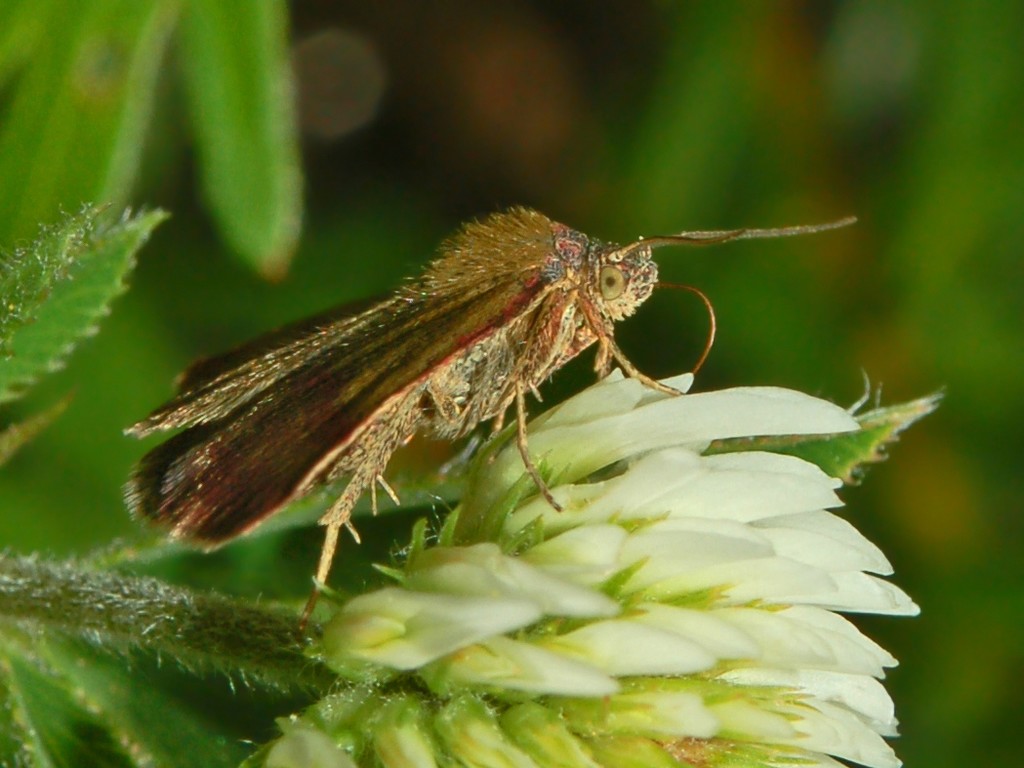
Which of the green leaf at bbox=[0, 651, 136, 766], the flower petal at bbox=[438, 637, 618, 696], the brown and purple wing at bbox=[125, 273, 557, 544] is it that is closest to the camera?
the flower petal at bbox=[438, 637, 618, 696]

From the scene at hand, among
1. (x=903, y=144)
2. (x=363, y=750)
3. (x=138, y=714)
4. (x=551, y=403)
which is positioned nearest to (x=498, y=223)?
(x=551, y=403)

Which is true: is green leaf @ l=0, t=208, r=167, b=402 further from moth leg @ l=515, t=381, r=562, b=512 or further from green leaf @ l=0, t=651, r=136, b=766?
moth leg @ l=515, t=381, r=562, b=512

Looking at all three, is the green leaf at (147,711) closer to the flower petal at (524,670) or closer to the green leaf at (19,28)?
the flower petal at (524,670)

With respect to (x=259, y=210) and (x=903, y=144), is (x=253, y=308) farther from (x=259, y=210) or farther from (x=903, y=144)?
(x=903, y=144)

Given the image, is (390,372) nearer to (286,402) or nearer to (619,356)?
(286,402)

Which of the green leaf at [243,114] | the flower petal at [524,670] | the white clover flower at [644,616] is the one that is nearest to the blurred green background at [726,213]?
the green leaf at [243,114]

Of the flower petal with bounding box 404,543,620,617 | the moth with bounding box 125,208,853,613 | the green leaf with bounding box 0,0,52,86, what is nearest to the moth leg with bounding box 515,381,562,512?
the moth with bounding box 125,208,853,613
